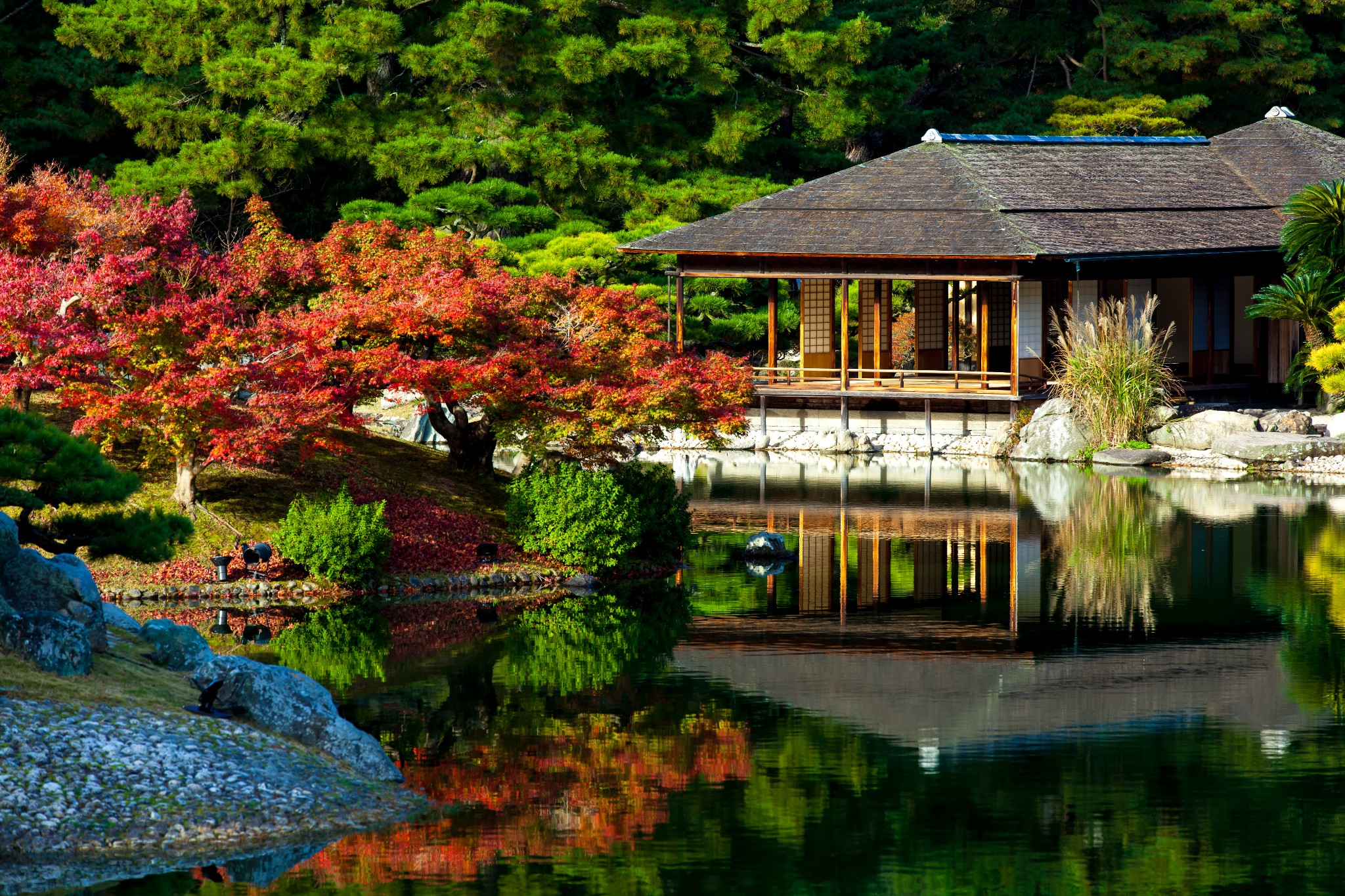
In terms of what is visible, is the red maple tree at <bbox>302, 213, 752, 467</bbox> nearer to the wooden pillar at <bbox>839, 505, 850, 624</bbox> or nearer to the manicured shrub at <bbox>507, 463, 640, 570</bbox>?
the manicured shrub at <bbox>507, 463, 640, 570</bbox>

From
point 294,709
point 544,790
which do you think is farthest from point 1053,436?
point 294,709

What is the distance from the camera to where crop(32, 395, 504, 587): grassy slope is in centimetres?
1973

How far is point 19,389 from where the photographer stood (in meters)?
20.4

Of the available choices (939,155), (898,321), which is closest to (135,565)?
(939,155)

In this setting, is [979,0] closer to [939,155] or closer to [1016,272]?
[939,155]

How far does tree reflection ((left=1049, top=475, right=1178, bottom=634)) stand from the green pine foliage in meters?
9.25

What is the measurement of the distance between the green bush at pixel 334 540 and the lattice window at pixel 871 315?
53.2 ft

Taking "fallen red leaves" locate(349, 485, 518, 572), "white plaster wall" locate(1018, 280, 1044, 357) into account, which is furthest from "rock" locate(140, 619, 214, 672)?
"white plaster wall" locate(1018, 280, 1044, 357)

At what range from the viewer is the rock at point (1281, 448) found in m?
29.7

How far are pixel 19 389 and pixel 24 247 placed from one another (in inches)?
67.9

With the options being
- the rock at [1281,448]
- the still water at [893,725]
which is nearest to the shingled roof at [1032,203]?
the rock at [1281,448]

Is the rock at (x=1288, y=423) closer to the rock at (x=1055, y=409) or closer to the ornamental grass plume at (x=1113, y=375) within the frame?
the ornamental grass plume at (x=1113, y=375)

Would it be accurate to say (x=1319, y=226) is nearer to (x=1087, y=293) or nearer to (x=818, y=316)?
(x=1087, y=293)

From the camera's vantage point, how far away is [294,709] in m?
12.8
